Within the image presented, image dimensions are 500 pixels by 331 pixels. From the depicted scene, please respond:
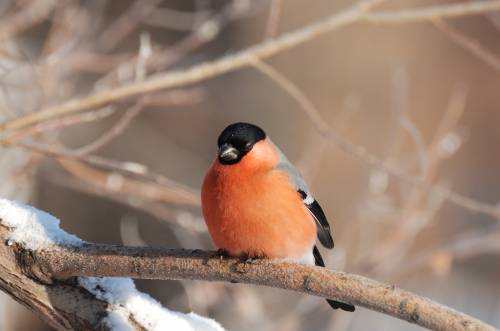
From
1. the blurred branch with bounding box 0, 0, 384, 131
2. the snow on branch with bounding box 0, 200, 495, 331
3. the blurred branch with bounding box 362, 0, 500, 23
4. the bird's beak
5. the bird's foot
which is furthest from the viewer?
the blurred branch with bounding box 362, 0, 500, 23

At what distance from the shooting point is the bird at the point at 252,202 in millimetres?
2574

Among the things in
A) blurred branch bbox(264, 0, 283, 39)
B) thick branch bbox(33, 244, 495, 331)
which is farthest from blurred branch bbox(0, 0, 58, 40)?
thick branch bbox(33, 244, 495, 331)

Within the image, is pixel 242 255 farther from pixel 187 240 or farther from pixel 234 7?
pixel 187 240

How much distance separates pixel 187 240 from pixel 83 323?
3.60 metres

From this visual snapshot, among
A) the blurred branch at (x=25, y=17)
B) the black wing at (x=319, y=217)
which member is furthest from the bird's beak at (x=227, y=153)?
the blurred branch at (x=25, y=17)

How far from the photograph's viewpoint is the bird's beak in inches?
104

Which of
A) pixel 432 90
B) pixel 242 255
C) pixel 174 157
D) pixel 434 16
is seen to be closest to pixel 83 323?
pixel 242 255

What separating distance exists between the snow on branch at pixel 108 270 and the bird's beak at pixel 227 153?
0.37 m

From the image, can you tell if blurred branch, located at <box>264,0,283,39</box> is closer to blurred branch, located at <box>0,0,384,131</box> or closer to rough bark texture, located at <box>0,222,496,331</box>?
blurred branch, located at <box>0,0,384,131</box>

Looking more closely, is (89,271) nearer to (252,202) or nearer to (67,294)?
(67,294)

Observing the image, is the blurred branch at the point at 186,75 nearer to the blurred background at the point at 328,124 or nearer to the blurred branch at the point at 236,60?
the blurred branch at the point at 236,60

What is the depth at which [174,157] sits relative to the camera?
25.6ft

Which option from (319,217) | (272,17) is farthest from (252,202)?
(272,17)

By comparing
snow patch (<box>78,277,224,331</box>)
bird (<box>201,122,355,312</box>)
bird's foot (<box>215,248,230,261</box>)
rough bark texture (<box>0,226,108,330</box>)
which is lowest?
rough bark texture (<box>0,226,108,330</box>)
